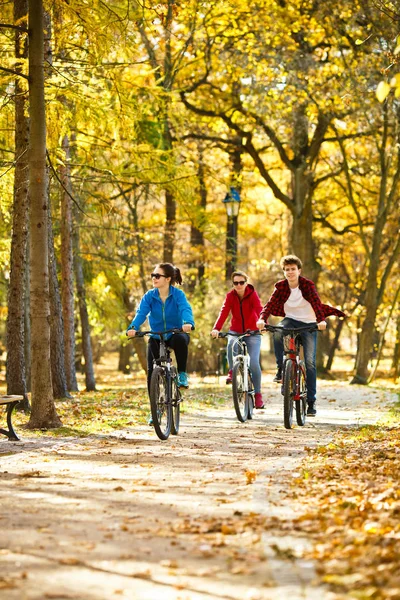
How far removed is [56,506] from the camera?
6.90 m

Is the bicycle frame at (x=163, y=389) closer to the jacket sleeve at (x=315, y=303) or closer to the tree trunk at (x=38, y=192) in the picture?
the tree trunk at (x=38, y=192)

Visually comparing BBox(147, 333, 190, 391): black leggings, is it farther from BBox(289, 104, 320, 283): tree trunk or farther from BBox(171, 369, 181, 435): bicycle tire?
BBox(289, 104, 320, 283): tree trunk

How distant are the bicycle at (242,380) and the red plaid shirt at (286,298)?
2.27ft

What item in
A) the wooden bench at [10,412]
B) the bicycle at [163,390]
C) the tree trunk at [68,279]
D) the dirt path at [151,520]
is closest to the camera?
the dirt path at [151,520]

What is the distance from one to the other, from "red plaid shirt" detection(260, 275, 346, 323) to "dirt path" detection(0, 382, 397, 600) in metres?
1.92

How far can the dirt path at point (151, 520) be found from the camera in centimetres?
482

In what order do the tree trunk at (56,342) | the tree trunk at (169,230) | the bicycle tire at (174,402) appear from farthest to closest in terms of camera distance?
the tree trunk at (169,230)
the tree trunk at (56,342)
the bicycle tire at (174,402)

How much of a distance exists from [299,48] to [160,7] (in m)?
13.2

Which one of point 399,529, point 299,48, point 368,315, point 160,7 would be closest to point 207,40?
point 299,48

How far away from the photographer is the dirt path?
4.82m

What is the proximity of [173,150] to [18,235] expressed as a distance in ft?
9.48

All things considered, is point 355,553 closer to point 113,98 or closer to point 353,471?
point 353,471

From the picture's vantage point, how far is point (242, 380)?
13.5 meters

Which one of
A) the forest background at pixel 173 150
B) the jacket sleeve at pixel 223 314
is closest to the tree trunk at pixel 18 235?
the forest background at pixel 173 150
